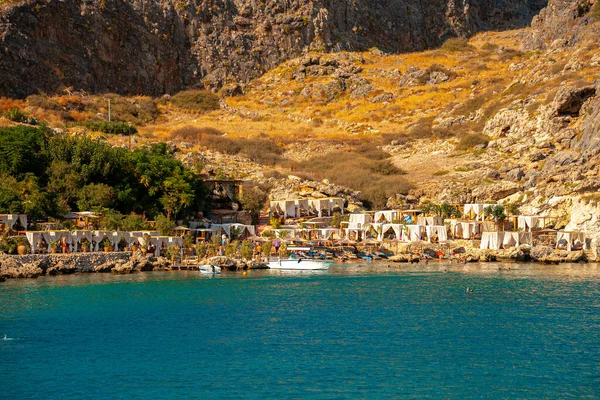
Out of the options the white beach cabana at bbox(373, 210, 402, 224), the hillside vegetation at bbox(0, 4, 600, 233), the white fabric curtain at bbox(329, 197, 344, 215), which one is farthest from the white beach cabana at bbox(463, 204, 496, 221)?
the white fabric curtain at bbox(329, 197, 344, 215)

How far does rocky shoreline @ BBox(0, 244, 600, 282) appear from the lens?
47094 mm

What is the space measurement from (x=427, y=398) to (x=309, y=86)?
86943 mm

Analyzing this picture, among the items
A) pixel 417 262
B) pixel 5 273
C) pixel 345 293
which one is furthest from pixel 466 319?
pixel 5 273

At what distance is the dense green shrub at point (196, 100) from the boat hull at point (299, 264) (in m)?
54.3

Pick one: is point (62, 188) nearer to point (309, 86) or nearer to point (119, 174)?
point (119, 174)

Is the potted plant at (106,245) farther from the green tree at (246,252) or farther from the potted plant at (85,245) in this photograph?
the green tree at (246,252)

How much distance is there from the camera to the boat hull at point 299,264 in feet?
176

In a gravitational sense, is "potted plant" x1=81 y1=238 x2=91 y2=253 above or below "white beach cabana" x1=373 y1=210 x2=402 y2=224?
below

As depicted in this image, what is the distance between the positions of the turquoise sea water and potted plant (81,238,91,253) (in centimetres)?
388

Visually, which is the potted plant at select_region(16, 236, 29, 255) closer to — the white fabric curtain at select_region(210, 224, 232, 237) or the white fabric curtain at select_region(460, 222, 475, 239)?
the white fabric curtain at select_region(210, 224, 232, 237)

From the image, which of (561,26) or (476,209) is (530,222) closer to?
(476,209)

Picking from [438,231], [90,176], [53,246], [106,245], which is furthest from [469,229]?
[53,246]

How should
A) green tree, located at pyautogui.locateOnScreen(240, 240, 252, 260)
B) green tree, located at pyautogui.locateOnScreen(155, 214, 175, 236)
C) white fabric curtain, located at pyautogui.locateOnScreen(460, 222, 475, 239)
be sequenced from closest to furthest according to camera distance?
1. green tree, located at pyautogui.locateOnScreen(240, 240, 252, 260)
2. green tree, located at pyautogui.locateOnScreen(155, 214, 175, 236)
3. white fabric curtain, located at pyautogui.locateOnScreen(460, 222, 475, 239)

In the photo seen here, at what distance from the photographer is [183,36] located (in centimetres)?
11138
